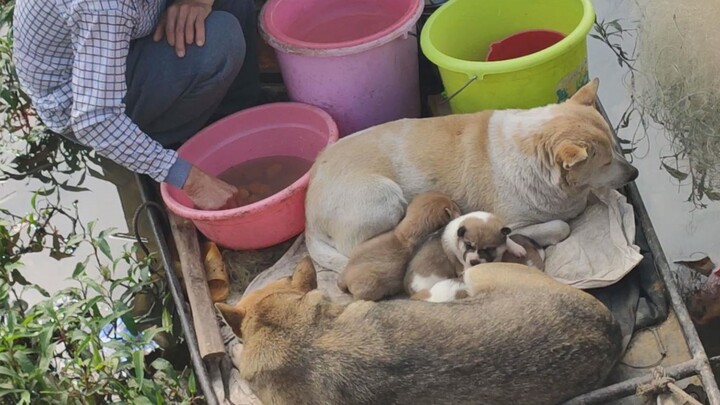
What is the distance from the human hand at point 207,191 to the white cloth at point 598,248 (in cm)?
142

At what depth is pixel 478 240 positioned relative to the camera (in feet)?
11.5

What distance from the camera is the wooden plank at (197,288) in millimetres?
3742

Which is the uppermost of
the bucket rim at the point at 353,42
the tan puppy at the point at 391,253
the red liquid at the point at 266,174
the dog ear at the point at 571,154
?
the bucket rim at the point at 353,42

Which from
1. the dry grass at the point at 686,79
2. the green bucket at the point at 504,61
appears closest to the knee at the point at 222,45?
the green bucket at the point at 504,61

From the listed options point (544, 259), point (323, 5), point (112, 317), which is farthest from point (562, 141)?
point (112, 317)

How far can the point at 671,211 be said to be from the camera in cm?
427

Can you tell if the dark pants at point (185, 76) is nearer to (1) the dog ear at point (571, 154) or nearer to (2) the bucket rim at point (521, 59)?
(2) the bucket rim at point (521, 59)

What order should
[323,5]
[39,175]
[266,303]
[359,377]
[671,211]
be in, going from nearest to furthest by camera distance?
[359,377] < [266,303] < [671,211] < [323,5] < [39,175]

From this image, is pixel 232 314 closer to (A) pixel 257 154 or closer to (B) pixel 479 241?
(B) pixel 479 241

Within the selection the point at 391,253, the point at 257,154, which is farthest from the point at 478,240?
the point at 257,154

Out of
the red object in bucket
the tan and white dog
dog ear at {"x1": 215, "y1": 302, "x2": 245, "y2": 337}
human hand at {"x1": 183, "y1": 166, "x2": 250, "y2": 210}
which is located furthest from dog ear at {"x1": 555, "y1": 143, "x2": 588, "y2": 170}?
human hand at {"x1": 183, "y1": 166, "x2": 250, "y2": 210}

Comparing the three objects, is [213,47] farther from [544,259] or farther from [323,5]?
[544,259]

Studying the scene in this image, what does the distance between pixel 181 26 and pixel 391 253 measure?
1462 millimetres

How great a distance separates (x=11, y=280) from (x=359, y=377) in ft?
Result: 7.07
